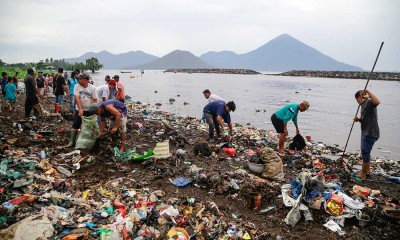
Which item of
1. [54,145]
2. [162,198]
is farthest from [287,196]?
[54,145]

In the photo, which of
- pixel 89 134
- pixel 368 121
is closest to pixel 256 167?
pixel 368 121

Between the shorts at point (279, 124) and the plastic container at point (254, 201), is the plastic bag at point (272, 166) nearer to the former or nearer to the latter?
the plastic container at point (254, 201)

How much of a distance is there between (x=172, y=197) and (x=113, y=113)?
239cm

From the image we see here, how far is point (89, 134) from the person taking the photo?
6465mm

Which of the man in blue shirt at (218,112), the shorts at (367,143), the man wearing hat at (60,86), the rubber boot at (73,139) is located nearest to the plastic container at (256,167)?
the man in blue shirt at (218,112)

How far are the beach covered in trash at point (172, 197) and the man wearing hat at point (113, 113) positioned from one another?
0.31 metres

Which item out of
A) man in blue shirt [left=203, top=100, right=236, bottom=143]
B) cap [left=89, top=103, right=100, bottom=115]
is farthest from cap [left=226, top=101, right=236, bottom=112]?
cap [left=89, top=103, right=100, bottom=115]

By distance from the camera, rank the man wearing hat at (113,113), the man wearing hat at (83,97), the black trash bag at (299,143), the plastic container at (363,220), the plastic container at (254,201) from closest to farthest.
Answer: the plastic container at (363,220), the plastic container at (254,201), the man wearing hat at (113,113), the man wearing hat at (83,97), the black trash bag at (299,143)

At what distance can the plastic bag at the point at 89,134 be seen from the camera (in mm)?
6328

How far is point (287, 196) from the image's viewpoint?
4832 millimetres

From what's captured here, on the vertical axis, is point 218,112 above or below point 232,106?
below

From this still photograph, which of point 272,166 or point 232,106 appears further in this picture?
point 232,106

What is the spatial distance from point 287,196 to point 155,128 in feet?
22.4

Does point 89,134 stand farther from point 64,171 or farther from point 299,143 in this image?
point 299,143
